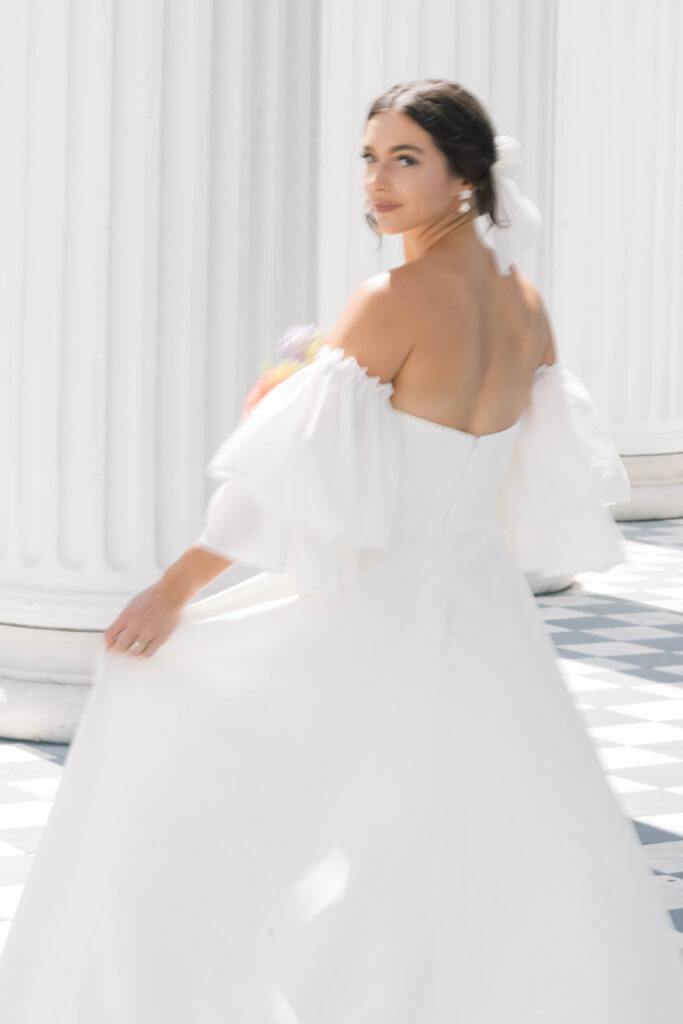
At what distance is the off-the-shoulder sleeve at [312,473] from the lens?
9.23 feet

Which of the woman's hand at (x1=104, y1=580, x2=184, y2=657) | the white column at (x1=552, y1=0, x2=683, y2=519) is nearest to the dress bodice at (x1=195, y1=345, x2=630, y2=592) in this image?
the woman's hand at (x1=104, y1=580, x2=184, y2=657)

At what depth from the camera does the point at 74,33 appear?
19.0ft

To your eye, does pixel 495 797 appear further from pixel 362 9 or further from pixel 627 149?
pixel 627 149

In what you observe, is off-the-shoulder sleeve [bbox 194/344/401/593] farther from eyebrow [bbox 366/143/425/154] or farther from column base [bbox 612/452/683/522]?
column base [bbox 612/452/683/522]

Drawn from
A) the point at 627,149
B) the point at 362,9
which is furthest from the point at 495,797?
the point at 627,149

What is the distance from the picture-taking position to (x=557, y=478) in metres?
3.23

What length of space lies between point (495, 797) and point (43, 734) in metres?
3.27

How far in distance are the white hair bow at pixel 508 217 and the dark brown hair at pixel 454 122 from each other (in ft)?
0.17

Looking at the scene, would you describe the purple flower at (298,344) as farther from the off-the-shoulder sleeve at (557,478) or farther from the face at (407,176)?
the off-the-shoulder sleeve at (557,478)

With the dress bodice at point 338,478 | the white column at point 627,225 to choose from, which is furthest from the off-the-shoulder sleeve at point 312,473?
the white column at point 627,225

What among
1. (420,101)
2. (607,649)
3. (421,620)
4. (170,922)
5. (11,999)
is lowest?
(607,649)

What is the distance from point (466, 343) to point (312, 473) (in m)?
0.33

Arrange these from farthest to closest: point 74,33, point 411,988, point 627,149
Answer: point 627,149
point 74,33
point 411,988

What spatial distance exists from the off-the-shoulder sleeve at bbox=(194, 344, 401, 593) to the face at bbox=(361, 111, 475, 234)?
0.89 feet
